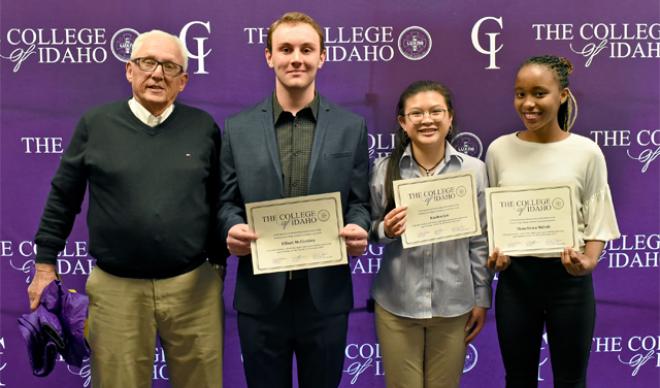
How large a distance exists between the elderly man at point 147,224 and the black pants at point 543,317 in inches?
45.4

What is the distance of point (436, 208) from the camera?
2275 mm

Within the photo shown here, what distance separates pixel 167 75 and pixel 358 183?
845 millimetres

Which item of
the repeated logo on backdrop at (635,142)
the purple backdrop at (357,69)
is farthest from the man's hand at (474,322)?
the repeated logo on backdrop at (635,142)

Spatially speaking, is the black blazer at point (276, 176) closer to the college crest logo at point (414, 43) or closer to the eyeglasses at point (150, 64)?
the eyeglasses at point (150, 64)

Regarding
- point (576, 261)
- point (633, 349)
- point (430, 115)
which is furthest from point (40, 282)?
point (633, 349)

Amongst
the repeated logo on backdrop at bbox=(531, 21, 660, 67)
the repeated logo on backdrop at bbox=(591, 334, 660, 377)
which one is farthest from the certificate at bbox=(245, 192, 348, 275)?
the repeated logo on backdrop at bbox=(591, 334, 660, 377)

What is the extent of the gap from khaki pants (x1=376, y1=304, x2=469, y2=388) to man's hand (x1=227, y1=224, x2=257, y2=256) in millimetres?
602

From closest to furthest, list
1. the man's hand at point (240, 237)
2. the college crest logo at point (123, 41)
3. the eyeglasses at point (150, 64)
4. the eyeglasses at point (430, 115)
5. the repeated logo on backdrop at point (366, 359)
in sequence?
the man's hand at point (240, 237), the eyeglasses at point (430, 115), the eyeglasses at point (150, 64), the college crest logo at point (123, 41), the repeated logo on backdrop at point (366, 359)

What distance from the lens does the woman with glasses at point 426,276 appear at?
230 cm

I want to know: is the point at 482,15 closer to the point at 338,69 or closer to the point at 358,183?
the point at 338,69

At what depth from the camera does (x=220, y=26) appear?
10.5 feet

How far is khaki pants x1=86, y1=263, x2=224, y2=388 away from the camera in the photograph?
240 cm

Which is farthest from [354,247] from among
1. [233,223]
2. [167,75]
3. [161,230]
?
[167,75]

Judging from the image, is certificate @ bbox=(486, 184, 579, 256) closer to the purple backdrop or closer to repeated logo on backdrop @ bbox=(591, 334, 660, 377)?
the purple backdrop
